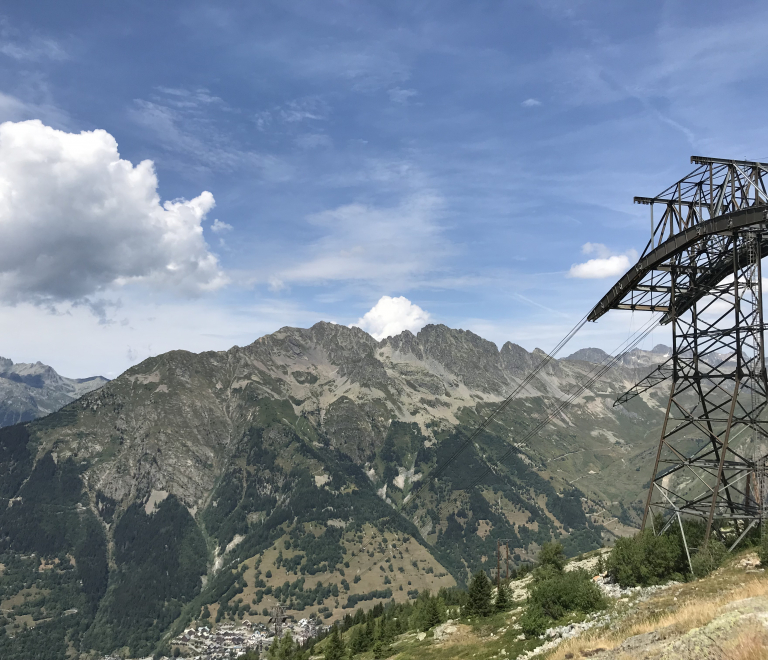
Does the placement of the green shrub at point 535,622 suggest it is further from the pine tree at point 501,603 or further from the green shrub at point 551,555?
the green shrub at point 551,555

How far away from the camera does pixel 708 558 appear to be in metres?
36.7

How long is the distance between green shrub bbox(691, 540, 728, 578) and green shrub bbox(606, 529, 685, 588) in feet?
6.78

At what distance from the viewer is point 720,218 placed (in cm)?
3806

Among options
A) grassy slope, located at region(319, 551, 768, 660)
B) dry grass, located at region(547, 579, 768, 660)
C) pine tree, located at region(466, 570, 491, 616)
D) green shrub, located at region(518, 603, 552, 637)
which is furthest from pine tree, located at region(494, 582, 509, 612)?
dry grass, located at region(547, 579, 768, 660)

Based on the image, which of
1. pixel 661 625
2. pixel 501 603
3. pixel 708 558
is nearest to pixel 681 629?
pixel 661 625

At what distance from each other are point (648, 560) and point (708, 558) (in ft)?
16.7

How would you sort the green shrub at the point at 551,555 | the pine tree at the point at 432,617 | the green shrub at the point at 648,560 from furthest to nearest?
the green shrub at the point at 551,555 < the pine tree at the point at 432,617 < the green shrub at the point at 648,560

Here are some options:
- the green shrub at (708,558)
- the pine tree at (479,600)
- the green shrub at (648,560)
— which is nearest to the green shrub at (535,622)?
the green shrub at (648,560)

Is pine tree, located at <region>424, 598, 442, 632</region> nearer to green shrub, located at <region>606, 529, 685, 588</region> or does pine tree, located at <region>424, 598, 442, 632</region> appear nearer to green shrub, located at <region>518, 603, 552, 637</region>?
green shrub, located at <region>518, 603, 552, 637</region>

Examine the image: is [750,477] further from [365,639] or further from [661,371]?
[365,639]

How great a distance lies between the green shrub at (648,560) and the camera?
3944cm

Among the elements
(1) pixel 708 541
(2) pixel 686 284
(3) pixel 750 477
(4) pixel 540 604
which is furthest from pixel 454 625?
(2) pixel 686 284

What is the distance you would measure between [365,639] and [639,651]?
74139 millimetres

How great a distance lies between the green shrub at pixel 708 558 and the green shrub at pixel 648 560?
2.07 m
